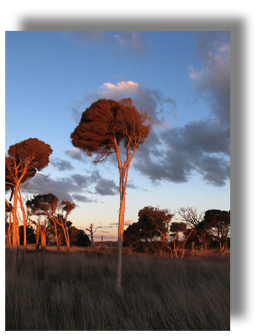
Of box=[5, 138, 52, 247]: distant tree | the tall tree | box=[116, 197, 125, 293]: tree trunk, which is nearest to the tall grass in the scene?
box=[116, 197, 125, 293]: tree trunk

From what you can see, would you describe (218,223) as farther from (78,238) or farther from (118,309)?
(78,238)

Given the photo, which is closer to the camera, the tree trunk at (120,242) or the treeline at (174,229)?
the tree trunk at (120,242)

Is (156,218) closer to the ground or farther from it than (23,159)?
closer to the ground

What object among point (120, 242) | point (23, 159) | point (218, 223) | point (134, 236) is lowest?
point (134, 236)

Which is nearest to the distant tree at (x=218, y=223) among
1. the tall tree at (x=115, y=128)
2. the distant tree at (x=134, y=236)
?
the distant tree at (x=134, y=236)

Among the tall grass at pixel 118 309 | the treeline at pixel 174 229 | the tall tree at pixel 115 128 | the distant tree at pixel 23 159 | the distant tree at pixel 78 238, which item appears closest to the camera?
the tall grass at pixel 118 309

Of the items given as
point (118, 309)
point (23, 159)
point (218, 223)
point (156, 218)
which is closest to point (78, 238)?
point (156, 218)

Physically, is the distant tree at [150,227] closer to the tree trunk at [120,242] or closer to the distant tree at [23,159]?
the distant tree at [23,159]

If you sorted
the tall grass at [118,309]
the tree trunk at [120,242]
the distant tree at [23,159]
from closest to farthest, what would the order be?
the tall grass at [118,309]
the tree trunk at [120,242]
the distant tree at [23,159]

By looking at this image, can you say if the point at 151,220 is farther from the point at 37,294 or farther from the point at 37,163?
the point at 37,294

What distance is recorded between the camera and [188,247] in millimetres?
29484

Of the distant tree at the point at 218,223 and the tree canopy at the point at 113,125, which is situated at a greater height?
the tree canopy at the point at 113,125

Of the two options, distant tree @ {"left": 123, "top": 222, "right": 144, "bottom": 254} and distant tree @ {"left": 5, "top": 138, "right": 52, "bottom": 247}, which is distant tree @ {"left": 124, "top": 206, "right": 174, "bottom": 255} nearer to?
distant tree @ {"left": 123, "top": 222, "right": 144, "bottom": 254}
